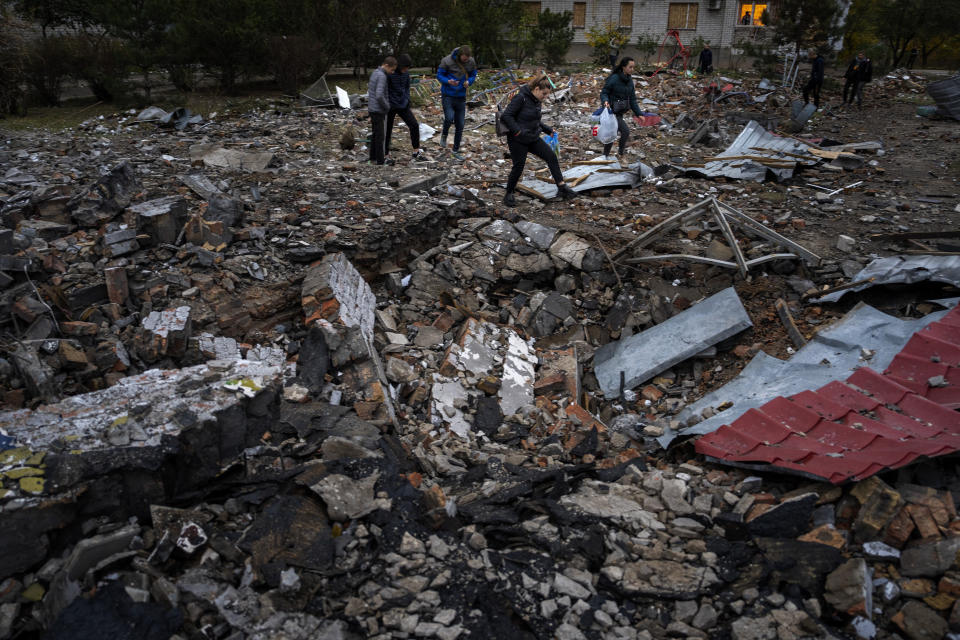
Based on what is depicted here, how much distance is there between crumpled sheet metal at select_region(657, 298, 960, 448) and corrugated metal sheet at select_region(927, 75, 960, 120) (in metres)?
11.7

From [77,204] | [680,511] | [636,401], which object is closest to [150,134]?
[77,204]

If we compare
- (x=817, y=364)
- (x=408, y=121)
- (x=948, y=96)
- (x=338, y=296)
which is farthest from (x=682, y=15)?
(x=338, y=296)

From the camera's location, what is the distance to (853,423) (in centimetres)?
315

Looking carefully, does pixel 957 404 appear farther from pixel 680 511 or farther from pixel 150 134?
pixel 150 134

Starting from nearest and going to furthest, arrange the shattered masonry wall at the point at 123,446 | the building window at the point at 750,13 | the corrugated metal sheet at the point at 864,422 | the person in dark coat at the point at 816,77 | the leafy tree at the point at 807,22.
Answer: the shattered masonry wall at the point at 123,446 → the corrugated metal sheet at the point at 864,422 → the person in dark coat at the point at 816,77 → the leafy tree at the point at 807,22 → the building window at the point at 750,13

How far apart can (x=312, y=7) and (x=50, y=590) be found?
1510cm

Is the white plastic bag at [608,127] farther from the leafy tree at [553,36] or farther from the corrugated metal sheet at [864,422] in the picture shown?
the leafy tree at [553,36]

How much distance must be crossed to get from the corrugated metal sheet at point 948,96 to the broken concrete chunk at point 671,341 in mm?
11813

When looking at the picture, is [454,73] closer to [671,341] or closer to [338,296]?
[338,296]

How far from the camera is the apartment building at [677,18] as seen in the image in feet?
77.2

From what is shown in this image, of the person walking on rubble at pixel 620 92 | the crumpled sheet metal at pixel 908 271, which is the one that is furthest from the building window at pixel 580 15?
the crumpled sheet metal at pixel 908 271

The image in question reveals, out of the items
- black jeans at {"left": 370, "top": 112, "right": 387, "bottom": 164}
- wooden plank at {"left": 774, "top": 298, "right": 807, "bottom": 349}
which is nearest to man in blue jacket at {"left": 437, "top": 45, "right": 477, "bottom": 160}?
black jeans at {"left": 370, "top": 112, "right": 387, "bottom": 164}

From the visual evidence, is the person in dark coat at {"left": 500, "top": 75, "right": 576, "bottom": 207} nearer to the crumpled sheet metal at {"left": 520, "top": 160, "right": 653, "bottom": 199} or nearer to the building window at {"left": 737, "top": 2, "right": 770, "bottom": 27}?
the crumpled sheet metal at {"left": 520, "top": 160, "right": 653, "bottom": 199}

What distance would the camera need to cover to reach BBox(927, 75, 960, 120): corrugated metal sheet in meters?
12.2
